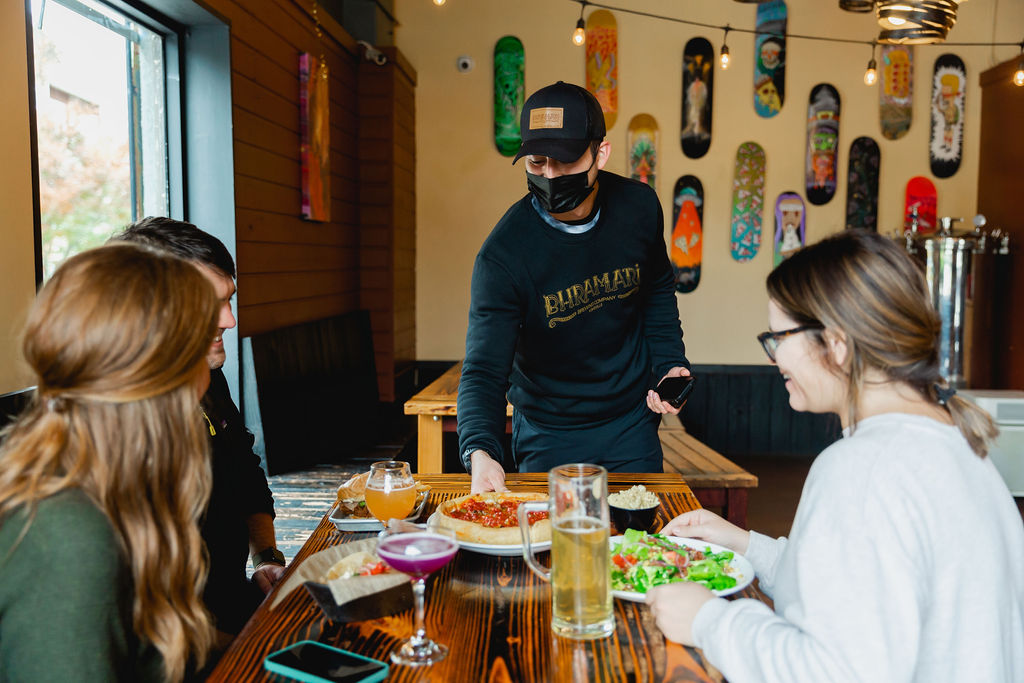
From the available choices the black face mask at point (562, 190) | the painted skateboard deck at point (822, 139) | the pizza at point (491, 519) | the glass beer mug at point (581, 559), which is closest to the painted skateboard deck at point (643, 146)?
the painted skateboard deck at point (822, 139)

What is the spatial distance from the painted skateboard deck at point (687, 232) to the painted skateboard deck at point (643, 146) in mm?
250

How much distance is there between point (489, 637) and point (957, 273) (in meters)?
5.75

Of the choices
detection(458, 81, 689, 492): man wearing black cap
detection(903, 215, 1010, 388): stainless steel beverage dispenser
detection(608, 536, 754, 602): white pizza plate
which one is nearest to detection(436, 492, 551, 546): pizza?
detection(608, 536, 754, 602): white pizza plate

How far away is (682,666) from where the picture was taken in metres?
1.07

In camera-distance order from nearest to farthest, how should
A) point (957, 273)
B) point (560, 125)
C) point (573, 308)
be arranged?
point (560, 125)
point (573, 308)
point (957, 273)

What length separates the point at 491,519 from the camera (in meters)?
1.53

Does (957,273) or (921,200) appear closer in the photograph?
(957,273)

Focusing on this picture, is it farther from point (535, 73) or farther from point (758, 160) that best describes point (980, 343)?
point (535, 73)

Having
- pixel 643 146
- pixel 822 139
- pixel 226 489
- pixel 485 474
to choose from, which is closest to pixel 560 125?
pixel 485 474

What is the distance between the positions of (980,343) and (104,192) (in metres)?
6.03

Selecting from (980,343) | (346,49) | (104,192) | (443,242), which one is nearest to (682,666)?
(104,192)

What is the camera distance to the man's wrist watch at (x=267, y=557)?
1.92 meters

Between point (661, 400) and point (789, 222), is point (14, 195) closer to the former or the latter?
point (661, 400)

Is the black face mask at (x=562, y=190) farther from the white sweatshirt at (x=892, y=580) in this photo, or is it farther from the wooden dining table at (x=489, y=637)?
the white sweatshirt at (x=892, y=580)
